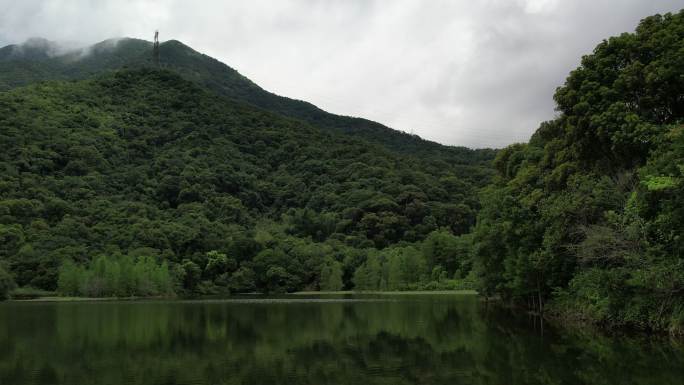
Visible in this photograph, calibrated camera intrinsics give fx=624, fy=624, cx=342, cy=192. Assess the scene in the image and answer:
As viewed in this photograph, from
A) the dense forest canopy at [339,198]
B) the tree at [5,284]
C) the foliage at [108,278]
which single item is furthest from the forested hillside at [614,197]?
the tree at [5,284]

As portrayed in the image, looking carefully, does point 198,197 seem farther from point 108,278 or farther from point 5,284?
point 5,284

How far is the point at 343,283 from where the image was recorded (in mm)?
119312

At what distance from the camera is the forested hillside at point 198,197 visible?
95.6 m

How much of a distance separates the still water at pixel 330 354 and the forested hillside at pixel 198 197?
58016 millimetres

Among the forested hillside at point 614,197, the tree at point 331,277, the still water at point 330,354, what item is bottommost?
the tree at point 331,277

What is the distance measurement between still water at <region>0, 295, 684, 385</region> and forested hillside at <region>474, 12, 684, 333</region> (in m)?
2.33

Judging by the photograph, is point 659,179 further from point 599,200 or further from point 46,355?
point 46,355

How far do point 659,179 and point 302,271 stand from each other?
9290 cm

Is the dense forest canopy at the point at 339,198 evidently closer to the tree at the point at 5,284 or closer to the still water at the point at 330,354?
the tree at the point at 5,284

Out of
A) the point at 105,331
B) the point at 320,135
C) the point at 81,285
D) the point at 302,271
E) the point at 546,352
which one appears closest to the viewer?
the point at 546,352

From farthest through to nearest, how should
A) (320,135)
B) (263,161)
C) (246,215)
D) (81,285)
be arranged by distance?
1. (320,135)
2. (263,161)
3. (246,215)
4. (81,285)

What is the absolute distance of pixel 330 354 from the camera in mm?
24453

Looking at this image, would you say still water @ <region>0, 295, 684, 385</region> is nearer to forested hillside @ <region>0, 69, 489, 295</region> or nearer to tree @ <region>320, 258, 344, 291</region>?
forested hillside @ <region>0, 69, 489, 295</region>

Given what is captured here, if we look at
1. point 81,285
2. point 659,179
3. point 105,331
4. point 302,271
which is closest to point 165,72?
point 302,271
